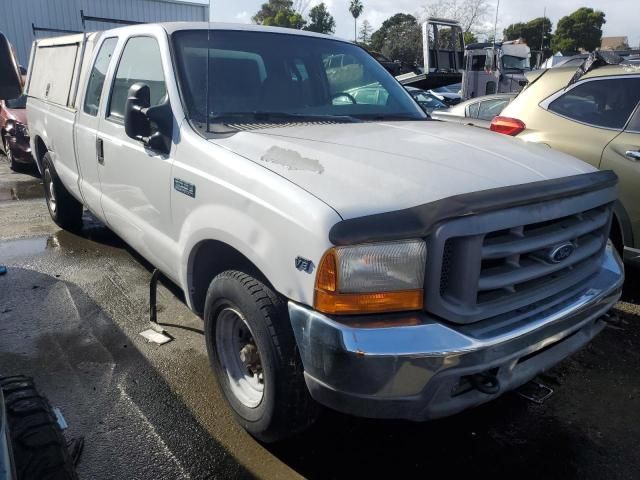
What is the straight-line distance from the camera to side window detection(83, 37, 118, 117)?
403 cm

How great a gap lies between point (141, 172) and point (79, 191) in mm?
1667

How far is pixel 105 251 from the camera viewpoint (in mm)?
5336

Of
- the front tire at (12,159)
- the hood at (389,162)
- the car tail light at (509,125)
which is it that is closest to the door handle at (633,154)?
the car tail light at (509,125)

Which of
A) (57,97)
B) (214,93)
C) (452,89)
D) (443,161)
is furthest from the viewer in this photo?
(452,89)

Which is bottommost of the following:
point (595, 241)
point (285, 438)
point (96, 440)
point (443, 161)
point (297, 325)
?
point (96, 440)

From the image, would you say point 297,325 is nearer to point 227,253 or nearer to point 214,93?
point 227,253

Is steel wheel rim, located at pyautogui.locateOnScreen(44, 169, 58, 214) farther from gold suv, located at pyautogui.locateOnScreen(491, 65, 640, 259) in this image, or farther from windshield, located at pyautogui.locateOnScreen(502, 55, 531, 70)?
windshield, located at pyautogui.locateOnScreen(502, 55, 531, 70)

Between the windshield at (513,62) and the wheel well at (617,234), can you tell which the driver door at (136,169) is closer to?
the wheel well at (617,234)

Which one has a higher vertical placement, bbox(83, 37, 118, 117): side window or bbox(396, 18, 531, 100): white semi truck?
bbox(396, 18, 531, 100): white semi truck

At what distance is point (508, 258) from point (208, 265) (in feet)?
4.89

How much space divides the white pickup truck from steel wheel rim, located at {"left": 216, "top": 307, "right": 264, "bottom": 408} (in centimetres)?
1

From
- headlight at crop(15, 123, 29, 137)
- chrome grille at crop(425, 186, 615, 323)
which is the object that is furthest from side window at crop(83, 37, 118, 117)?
headlight at crop(15, 123, 29, 137)

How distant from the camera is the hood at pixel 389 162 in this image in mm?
2084

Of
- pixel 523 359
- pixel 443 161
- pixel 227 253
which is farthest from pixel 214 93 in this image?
pixel 523 359
